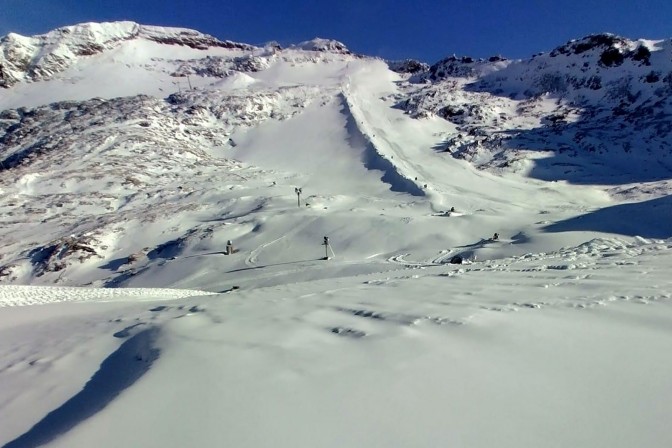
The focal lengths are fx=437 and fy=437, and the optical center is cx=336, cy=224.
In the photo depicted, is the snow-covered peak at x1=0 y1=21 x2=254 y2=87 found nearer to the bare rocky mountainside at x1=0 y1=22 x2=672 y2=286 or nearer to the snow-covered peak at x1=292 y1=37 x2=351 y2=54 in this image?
the bare rocky mountainside at x1=0 y1=22 x2=672 y2=286

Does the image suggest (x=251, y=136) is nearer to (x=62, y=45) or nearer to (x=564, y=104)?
(x=564, y=104)

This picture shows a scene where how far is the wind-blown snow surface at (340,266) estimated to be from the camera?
3281 mm

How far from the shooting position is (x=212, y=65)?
102812mm

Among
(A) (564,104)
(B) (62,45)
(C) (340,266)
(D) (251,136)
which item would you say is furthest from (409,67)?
(C) (340,266)

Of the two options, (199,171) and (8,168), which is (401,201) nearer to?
(199,171)

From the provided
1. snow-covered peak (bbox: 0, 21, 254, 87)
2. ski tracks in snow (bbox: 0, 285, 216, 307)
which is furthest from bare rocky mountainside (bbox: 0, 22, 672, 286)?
ski tracks in snow (bbox: 0, 285, 216, 307)

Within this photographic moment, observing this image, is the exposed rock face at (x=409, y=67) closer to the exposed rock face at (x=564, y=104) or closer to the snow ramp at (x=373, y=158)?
the exposed rock face at (x=564, y=104)

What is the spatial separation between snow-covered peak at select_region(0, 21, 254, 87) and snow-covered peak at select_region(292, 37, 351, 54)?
28.1m

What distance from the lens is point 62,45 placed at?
336ft

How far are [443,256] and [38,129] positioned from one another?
77757mm

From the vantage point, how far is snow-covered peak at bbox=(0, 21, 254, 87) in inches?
3807

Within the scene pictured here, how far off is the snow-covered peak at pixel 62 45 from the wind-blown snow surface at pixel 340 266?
13211 mm

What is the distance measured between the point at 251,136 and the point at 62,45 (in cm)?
6771

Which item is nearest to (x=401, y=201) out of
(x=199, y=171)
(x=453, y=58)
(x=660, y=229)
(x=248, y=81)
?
(x=660, y=229)
